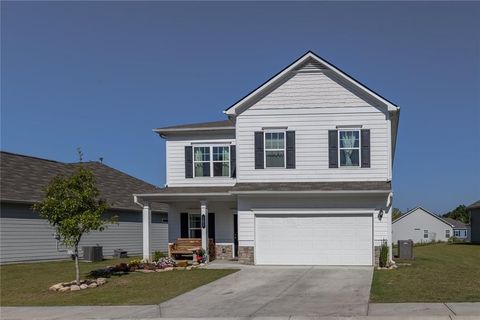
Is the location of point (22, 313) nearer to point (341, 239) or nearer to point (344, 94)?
point (341, 239)

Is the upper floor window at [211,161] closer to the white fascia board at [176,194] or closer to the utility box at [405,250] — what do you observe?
the white fascia board at [176,194]

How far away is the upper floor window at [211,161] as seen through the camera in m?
25.6

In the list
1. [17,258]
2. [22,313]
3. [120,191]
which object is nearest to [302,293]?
[22,313]

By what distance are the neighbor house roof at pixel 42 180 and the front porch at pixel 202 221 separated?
1388 millimetres

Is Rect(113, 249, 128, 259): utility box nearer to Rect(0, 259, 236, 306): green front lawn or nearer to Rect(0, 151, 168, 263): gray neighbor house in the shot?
→ Rect(0, 151, 168, 263): gray neighbor house

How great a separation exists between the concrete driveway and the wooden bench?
14.1 feet

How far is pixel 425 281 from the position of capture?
53.9 ft

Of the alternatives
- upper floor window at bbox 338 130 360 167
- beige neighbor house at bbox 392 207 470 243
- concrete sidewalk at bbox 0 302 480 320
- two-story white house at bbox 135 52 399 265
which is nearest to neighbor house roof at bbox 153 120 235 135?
two-story white house at bbox 135 52 399 265

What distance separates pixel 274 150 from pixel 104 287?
29.7 feet

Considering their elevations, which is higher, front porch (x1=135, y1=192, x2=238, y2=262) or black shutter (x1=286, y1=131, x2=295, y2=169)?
black shutter (x1=286, y1=131, x2=295, y2=169)

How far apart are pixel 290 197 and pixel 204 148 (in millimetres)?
5696

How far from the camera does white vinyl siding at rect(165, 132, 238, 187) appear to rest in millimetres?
25672

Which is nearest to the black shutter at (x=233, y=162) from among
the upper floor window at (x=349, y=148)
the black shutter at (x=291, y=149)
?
the black shutter at (x=291, y=149)

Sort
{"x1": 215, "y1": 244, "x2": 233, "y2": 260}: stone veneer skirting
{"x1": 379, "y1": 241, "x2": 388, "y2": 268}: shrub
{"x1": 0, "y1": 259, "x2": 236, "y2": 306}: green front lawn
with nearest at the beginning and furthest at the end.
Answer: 1. {"x1": 0, "y1": 259, "x2": 236, "y2": 306}: green front lawn
2. {"x1": 379, "y1": 241, "x2": 388, "y2": 268}: shrub
3. {"x1": 215, "y1": 244, "x2": 233, "y2": 260}: stone veneer skirting
